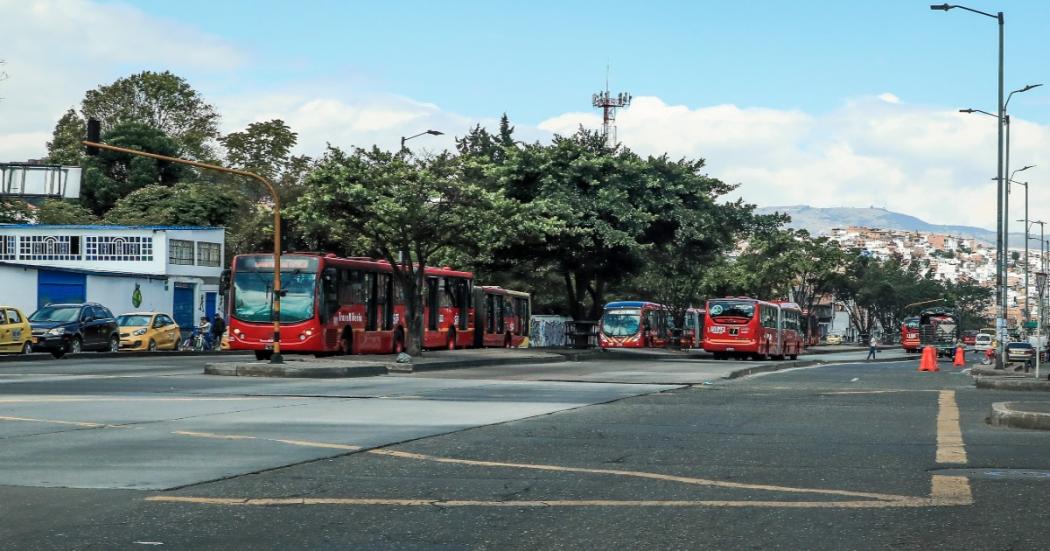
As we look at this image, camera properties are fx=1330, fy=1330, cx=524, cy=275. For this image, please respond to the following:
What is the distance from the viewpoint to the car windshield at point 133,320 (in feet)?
167

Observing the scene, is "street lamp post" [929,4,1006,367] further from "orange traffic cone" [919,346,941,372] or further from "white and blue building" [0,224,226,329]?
"white and blue building" [0,224,226,329]

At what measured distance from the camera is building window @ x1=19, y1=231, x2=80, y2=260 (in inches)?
2753

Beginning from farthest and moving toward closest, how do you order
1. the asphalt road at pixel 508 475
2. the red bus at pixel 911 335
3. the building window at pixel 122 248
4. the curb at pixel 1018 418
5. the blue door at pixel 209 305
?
the red bus at pixel 911 335
the blue door at pixel 209 305
the building window at pixel 122 248
the curb at pixel 1018 418
the asphalt road at pixel 508 475

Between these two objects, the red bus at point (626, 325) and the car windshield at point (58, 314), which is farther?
the red bus at point (626, 325)

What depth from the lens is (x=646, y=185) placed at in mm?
53156

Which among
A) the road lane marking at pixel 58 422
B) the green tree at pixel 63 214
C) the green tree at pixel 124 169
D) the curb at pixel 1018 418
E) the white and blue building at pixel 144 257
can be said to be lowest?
the road lane marking at pixel 58 422

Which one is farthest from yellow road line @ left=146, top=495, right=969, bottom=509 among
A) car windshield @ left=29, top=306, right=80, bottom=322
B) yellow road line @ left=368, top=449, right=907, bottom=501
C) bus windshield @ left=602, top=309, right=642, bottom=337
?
bus windshield @ left=602, top=309, right=642, bottom=337

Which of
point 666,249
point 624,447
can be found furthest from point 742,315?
point 624,447

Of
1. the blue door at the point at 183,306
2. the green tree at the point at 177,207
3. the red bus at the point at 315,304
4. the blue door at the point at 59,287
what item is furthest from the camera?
the green tree at the point at 177,207

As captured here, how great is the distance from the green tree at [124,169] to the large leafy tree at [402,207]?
43.0m

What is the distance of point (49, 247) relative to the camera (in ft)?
230

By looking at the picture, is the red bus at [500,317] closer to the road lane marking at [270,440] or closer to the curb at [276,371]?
the curb at [276,371]

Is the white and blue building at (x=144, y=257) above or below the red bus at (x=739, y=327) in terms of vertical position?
above

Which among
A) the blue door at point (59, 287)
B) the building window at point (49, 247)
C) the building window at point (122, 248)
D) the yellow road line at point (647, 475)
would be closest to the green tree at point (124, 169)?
the building window at point (49, 247)
